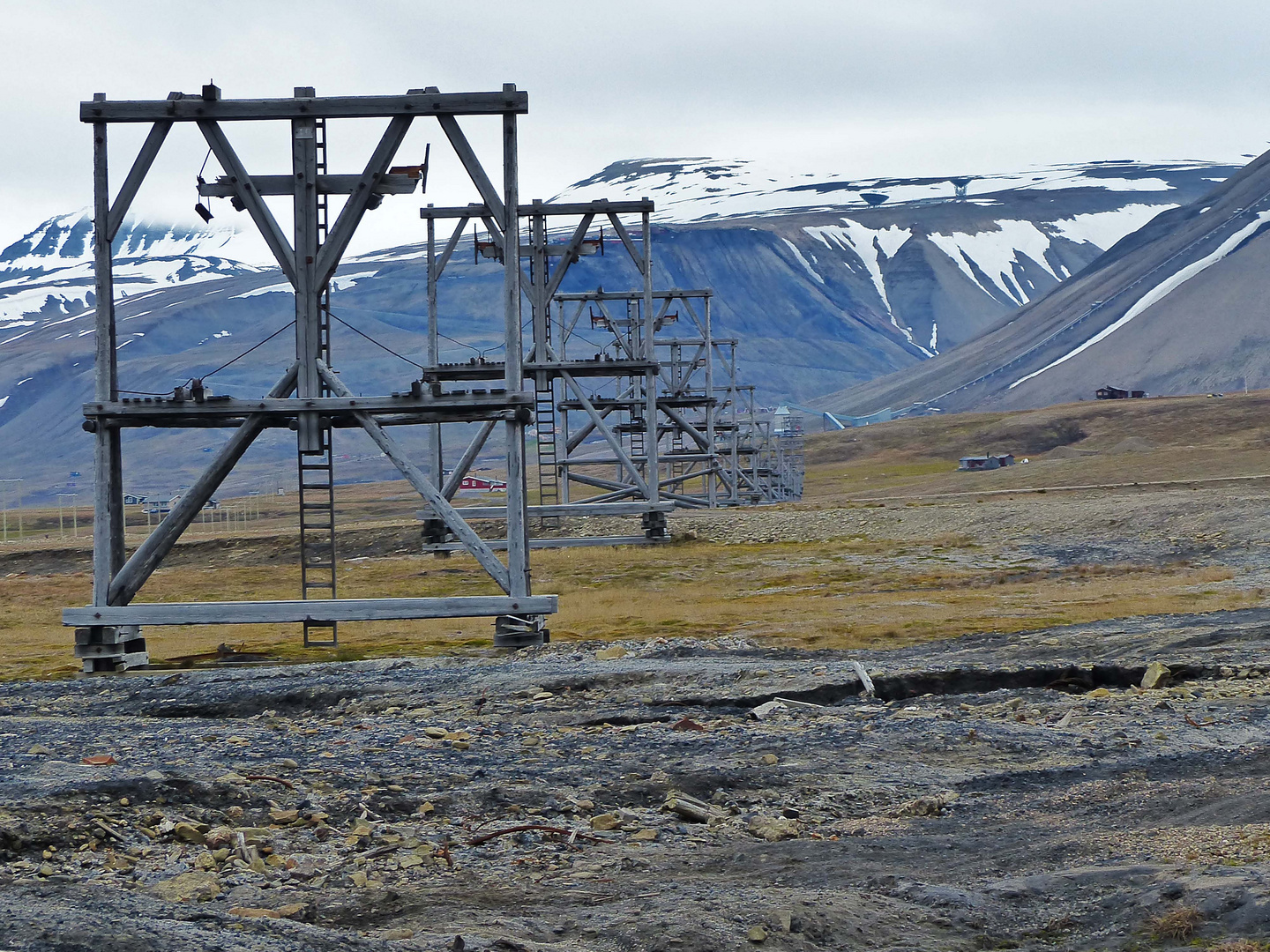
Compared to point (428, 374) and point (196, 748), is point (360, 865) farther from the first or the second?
point (428, 374)

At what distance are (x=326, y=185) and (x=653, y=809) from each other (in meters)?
12.7

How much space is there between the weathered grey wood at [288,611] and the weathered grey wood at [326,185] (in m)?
5.66

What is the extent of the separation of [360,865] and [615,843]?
1.83m

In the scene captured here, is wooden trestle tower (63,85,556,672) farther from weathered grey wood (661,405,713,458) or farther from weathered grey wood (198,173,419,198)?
weathered grey wood (661,405,713,458)

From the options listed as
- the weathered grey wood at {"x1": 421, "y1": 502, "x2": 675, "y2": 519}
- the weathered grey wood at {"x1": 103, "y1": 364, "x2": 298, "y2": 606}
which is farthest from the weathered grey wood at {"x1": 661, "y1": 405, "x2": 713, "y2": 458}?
the weathered grey wood at {"x1": 103, "y1": 364, "x2": 298, "y2": 606}

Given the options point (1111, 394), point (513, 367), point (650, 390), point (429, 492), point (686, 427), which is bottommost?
point (1111, 394)

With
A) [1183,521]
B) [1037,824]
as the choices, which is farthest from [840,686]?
[1183,521]

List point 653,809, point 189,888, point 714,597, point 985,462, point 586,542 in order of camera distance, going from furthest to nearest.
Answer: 1. point 985,462
2. point 586,542
3. point 714,597
4. point 653,809
5. point 189,888

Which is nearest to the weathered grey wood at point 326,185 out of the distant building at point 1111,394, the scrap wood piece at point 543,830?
the scrap wood piece at point 543,830

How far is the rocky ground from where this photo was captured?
29.9ft

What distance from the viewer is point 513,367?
2195 cm

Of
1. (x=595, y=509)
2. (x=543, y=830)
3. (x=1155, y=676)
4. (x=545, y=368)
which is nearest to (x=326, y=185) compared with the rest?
(x=1155, y=676)

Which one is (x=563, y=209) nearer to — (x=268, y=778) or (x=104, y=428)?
(x=104, y=428)

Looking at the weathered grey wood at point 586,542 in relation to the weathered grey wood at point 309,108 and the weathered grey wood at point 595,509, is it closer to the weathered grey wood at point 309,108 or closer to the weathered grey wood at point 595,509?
the weathered grey wood at point 595,509
